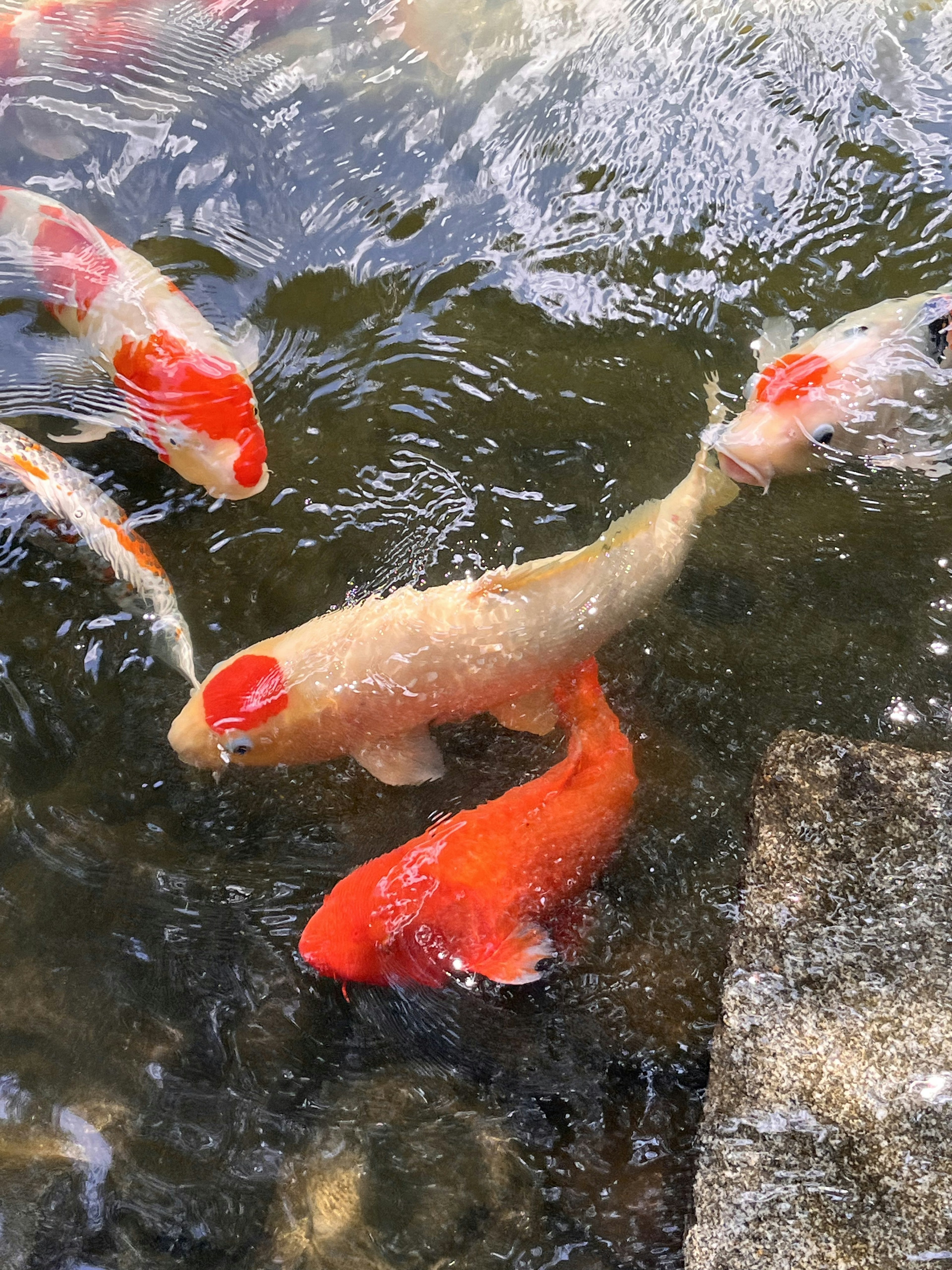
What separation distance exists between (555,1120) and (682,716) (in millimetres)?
1456

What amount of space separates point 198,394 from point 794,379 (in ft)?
7.74

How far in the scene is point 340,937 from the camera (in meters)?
3.12

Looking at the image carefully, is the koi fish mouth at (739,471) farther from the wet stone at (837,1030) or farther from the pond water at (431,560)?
A: the wet stone at (837,1030)

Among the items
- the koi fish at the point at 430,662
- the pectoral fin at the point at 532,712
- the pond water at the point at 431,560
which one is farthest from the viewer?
the pectoral fin at the point at 532,712

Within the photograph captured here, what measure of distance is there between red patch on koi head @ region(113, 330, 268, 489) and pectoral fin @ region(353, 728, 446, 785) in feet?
3.88

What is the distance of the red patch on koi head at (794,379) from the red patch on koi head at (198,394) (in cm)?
202

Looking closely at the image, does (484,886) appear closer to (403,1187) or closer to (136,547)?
(403,1187)

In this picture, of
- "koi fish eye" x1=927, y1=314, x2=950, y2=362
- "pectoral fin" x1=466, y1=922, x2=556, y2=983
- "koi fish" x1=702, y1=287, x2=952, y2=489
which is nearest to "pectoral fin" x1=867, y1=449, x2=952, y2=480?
"koi fish" x1=702, y1=287, x2=952, y2=489

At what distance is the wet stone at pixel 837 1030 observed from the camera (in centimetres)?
262

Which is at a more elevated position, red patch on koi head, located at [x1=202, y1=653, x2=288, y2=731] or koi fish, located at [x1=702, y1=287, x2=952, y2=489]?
koi fish, located at [x1=702, y1=287, x2=952, y2=489]

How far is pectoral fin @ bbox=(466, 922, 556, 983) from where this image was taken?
122 inches

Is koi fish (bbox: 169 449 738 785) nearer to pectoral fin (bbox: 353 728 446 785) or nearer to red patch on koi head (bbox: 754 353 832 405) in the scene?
pectoral fin (bbox: 353 728 446 785)

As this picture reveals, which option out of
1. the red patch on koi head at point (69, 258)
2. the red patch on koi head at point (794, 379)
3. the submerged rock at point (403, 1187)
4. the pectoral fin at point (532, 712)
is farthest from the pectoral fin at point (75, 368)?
the submerged rock at point (403, 1187)

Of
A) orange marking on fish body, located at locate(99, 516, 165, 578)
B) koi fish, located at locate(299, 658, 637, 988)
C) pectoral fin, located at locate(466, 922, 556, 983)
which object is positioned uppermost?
orange marking on fish body, located at locate(99, 516, 165, 578)
